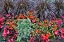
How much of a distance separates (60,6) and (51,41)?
1021 millimetres

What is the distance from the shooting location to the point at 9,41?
481cm

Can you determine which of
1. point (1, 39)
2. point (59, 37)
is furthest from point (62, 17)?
point (1, 39)

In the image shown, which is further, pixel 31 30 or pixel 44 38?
pixel 31 30

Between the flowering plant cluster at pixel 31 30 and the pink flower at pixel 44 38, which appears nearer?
the pink flower at pixel 44 38

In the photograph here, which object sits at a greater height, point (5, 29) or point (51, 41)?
point (5, 29)

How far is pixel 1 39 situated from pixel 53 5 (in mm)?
1553

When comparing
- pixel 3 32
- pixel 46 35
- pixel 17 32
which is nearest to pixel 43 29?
pixel 46 35

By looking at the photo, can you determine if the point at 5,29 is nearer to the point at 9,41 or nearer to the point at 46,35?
the point at 9,41

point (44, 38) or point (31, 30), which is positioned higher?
point (31, 30)

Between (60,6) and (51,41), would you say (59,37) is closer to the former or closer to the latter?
(51,41)

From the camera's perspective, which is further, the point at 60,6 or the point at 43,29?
the point at 60,6

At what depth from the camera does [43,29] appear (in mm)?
4867

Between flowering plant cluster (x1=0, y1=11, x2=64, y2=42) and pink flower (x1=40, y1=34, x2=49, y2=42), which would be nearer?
pink flower (x1=40, y1=34, x2=49, y2=42)

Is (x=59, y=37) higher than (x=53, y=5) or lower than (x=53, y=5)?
lower
